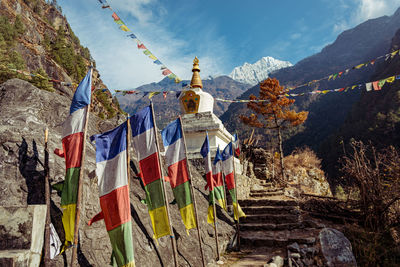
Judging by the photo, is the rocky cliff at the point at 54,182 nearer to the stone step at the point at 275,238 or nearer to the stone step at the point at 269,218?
the stone step at the point at 275,238

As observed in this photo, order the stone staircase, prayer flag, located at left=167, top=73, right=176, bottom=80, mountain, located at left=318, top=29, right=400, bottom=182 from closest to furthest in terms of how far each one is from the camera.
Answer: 1. the stone staircase
2. prayer flag, located at left=167, top=73, right=176, bottom=80
3. mountain, located at left=318, top=29, right=400, bottom=182

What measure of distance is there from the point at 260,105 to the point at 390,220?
13.8 meters

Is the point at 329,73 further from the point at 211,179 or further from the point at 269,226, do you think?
the point at 211,179

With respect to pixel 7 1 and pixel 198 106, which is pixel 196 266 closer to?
pixel 198 106

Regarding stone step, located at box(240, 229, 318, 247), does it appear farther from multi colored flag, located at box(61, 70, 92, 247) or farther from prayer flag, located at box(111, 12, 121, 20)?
prayer flag, located at box(111, 12, 121, 20)

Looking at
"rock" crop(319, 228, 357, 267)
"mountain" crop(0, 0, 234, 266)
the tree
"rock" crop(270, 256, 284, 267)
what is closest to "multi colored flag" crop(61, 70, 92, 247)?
"mountain" crop(0, 0, 234, 266)

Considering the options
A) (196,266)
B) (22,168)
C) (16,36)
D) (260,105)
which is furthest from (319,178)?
(16,36)

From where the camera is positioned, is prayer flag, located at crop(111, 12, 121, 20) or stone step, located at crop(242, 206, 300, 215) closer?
prayer flag, located at crop(111, 12, 121, 20)

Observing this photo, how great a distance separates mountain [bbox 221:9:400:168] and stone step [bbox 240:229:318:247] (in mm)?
34895

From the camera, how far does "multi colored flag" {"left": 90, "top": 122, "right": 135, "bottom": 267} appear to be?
3.55 metres

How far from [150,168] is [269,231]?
6041mm

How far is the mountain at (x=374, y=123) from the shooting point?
34594mm

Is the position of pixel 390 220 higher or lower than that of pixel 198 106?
lower

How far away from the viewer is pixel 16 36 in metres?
35.2
